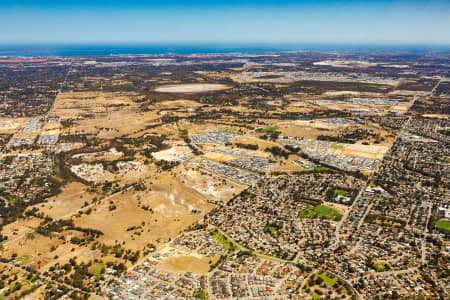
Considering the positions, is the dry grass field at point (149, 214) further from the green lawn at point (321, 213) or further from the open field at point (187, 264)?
the green lawn at point (321, 213)

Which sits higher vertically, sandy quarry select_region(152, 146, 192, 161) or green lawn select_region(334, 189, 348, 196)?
sandy quarry select_region(152, 146, 192, 161)

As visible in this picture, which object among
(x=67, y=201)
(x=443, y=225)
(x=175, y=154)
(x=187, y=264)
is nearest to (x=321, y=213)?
(x=443, y=225)

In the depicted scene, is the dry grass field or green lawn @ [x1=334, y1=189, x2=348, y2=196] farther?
green lawn @ [x1=334, y1=189, x2=348, y2=196]

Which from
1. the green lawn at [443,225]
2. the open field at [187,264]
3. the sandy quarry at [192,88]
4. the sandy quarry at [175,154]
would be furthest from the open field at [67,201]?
the sandy quarry at [192,88]

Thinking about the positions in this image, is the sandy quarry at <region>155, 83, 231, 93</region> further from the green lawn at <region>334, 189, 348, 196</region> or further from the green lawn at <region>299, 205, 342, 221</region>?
the green lawn at <region>299, 205, 342, 221</region>

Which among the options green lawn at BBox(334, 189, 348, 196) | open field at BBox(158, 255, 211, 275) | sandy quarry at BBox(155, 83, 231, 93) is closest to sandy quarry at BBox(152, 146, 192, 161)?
green lawn at BBox(334, 189, 348, 196)

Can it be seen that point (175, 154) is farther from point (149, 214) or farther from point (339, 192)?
point (339, 192)
